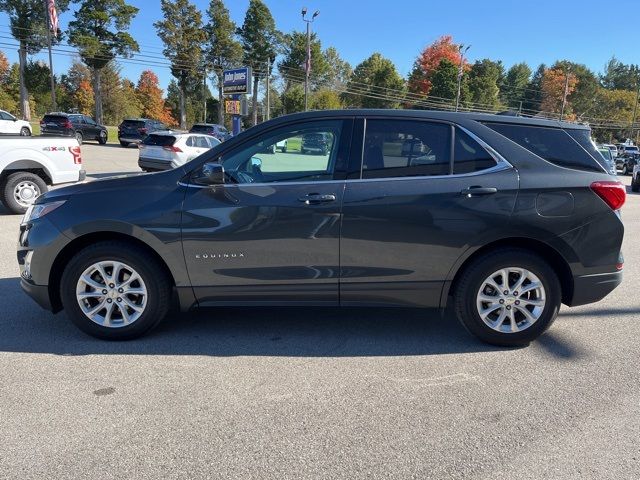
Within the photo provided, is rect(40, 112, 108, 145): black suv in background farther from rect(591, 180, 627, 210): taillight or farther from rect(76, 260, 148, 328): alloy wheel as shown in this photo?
rect(591, 180, 627, 210): taillight

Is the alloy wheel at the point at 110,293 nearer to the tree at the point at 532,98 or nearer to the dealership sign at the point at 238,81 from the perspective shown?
the dealership sign at the point at 238,81

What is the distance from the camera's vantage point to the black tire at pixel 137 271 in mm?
3732

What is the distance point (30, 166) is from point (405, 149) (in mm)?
7993

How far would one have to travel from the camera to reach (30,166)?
9016mm

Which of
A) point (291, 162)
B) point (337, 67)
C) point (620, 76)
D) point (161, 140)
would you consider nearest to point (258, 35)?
point (337, 67)

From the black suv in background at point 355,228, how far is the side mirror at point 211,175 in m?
0.02

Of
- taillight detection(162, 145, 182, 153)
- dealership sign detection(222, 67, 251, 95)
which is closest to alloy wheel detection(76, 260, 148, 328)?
taillight detection(162, 145, 182, 153)

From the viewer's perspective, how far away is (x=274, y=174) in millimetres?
3869

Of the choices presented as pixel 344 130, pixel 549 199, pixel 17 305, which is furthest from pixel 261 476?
pixel 17 305

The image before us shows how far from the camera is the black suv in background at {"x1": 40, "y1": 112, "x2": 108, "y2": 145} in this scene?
95.3 ft

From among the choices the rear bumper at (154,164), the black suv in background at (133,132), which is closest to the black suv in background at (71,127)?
the black suv in background at (133,132)

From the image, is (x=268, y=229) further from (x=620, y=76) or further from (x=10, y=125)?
(x=620, y=76)

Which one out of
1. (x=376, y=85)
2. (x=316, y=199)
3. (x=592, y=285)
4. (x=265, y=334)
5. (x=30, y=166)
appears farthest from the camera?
(x=376, y=85)

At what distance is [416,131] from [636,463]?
254 centimetres
